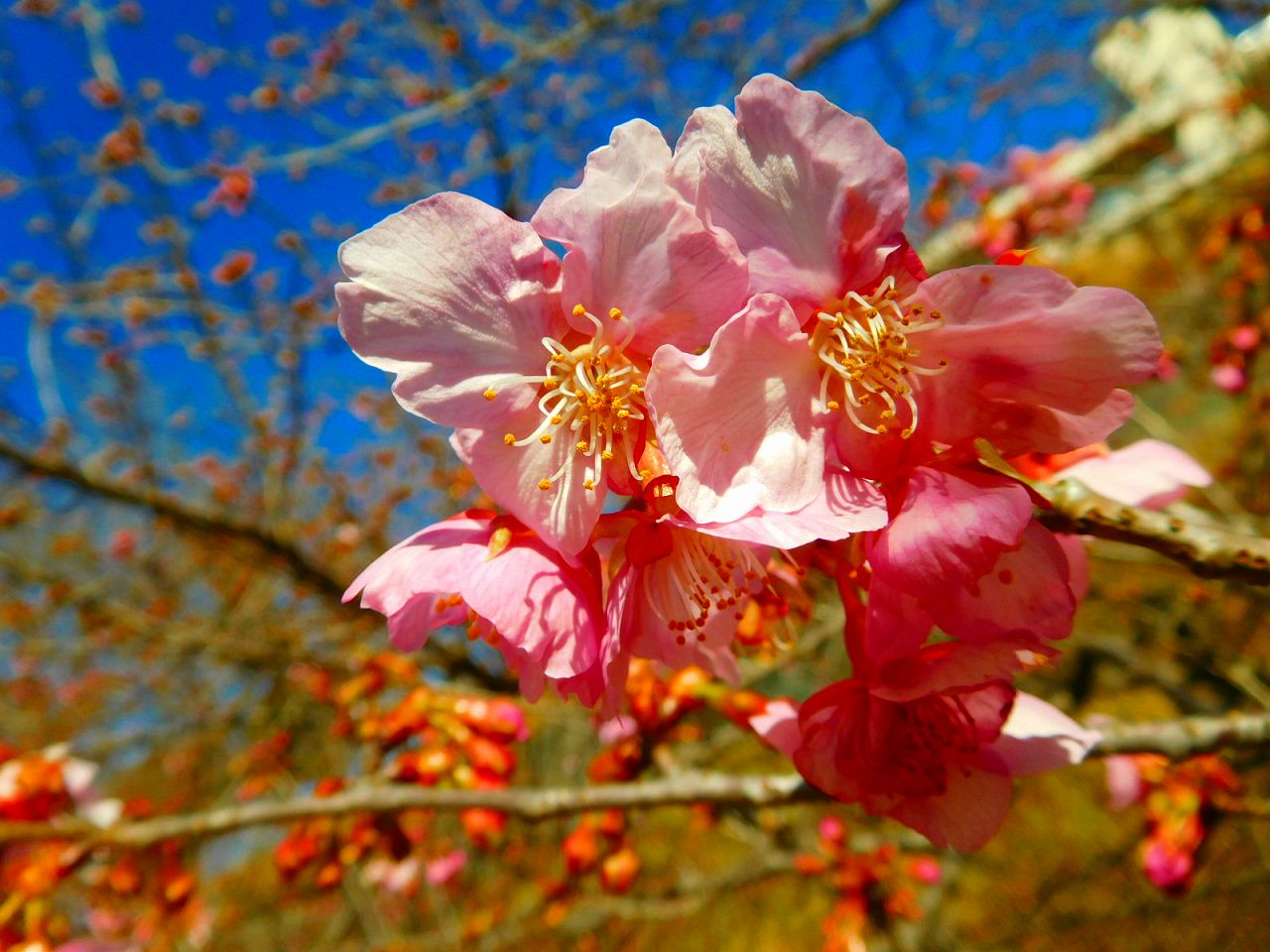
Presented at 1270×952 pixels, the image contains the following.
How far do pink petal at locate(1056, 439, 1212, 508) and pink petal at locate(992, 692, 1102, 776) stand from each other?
0.28 meters

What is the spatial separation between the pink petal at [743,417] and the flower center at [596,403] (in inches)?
3.9

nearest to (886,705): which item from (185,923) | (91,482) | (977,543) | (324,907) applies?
(977,543)

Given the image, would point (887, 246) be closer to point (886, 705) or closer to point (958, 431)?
point (958, 431)

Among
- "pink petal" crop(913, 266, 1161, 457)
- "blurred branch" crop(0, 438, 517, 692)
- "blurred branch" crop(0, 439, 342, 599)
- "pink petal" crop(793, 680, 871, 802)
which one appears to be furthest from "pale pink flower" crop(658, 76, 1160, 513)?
"blurred branch" crop(0, 439, 342, 599)

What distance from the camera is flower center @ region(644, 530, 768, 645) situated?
32.9 inches

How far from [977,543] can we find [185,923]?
2.97m

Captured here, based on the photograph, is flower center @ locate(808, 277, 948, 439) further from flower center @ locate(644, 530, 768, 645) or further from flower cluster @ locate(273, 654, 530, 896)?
flower cluster @ locate(273, 654, 530, 896)

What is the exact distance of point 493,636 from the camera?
38.0 inches

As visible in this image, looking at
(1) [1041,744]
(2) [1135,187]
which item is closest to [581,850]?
(1) [1041,744]

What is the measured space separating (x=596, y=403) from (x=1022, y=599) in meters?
0.45

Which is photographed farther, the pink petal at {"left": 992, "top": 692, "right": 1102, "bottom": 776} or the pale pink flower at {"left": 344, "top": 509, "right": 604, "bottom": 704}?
the pink petal at {"left": 992, "top": 692, "right": 1102, "bottom": 776}

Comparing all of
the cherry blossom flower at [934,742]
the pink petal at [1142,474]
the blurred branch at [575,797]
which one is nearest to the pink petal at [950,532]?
the cherry blossom flower at [934,742]

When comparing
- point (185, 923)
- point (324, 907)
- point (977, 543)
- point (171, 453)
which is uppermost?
point (977, 543)

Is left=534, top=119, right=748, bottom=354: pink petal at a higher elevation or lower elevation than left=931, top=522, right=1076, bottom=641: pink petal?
higher
